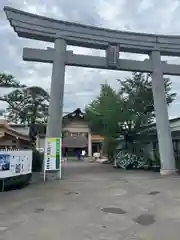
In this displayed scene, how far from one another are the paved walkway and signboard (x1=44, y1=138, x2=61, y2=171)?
2.68 m

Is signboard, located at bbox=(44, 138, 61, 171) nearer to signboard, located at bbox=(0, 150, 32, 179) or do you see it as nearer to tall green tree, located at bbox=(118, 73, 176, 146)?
signboard, located at bbox=(0, 150, 32, 179)

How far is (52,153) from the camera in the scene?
1384 centimetres

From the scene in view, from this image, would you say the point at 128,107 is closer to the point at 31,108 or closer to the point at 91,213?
the point at 31,108

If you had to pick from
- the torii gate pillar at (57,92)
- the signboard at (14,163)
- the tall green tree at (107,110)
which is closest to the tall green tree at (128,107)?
the tall green tree at (107,110)

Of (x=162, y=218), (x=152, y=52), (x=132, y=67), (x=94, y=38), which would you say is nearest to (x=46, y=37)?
(x=94, y=38)

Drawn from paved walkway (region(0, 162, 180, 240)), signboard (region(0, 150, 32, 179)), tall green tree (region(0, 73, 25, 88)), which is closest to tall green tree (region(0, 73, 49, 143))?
tall green tree (region(0, 73, 25, 88))

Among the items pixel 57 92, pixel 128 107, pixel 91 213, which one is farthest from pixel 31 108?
pixel 91 213

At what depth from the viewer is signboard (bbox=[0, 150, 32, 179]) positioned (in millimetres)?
10832

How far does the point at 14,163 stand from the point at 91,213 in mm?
5452

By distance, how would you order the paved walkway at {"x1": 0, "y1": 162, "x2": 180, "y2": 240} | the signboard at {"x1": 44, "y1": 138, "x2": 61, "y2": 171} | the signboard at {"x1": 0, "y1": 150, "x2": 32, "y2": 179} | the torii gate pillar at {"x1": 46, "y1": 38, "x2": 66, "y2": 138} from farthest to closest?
the torii gate pillar at {"x1": 46, "y1": 38, "x2": 66, "y2": 138} → the signboard at {"x1": 44, "y1": 138, "x2": 61, "y2": 171} → the signboard at {"x1": 0, "y1": 150, "x2": 32, "y2": 179} → the paved walkway at {"x1": 0, "y1": 162, "x2": 180, "y2": 240}

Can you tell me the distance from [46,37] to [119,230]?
1200 cm

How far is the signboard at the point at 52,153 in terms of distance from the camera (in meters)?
13.8

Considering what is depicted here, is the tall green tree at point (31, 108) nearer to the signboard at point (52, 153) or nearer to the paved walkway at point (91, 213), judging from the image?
the signboard at point (52, 153)

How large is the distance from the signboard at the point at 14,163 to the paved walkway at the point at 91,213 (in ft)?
2.74
